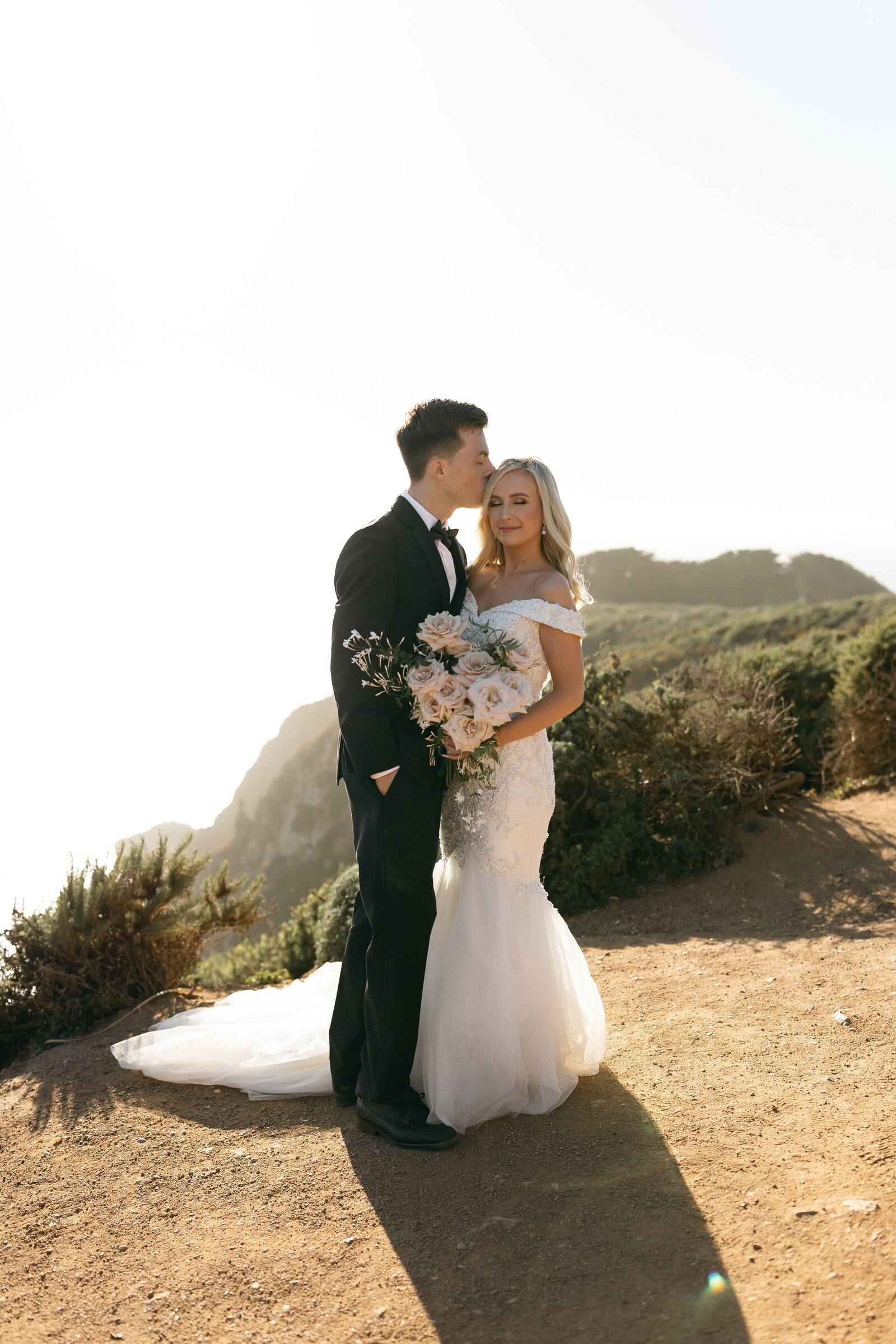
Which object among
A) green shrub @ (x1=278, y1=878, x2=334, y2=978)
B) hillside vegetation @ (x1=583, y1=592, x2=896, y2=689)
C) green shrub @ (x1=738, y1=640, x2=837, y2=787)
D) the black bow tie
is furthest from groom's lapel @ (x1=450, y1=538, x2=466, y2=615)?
hillside vegetation @ (x1=583, y1=592, x2=896, y2=689)

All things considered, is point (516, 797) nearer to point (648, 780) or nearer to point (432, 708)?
point (432, 708)

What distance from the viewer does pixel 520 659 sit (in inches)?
136

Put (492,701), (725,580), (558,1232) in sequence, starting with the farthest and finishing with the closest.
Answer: (725,580)
(492,701)
(558,1232)

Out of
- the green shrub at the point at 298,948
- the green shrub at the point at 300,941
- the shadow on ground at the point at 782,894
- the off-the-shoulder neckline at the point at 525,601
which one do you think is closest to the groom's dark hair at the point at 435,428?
the off-the-shoulder neckline at the point at 525,601

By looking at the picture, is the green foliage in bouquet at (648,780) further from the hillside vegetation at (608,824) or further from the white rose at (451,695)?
the white rose at (451,695)

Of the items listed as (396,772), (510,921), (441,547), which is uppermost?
(441,547)

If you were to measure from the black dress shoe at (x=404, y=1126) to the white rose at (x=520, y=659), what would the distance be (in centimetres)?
186

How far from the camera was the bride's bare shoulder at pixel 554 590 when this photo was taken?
12.5 feet

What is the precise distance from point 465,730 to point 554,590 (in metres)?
0.89

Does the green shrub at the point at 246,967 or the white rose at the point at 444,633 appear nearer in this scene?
the white rose at the point at 444,633

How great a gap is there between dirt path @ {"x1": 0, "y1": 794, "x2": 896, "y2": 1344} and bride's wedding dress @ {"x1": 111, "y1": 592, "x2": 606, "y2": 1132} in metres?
0.15

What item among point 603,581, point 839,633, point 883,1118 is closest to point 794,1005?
point 883,1118

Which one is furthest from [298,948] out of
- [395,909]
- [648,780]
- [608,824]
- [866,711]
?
[866,711]

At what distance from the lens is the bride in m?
3.60
